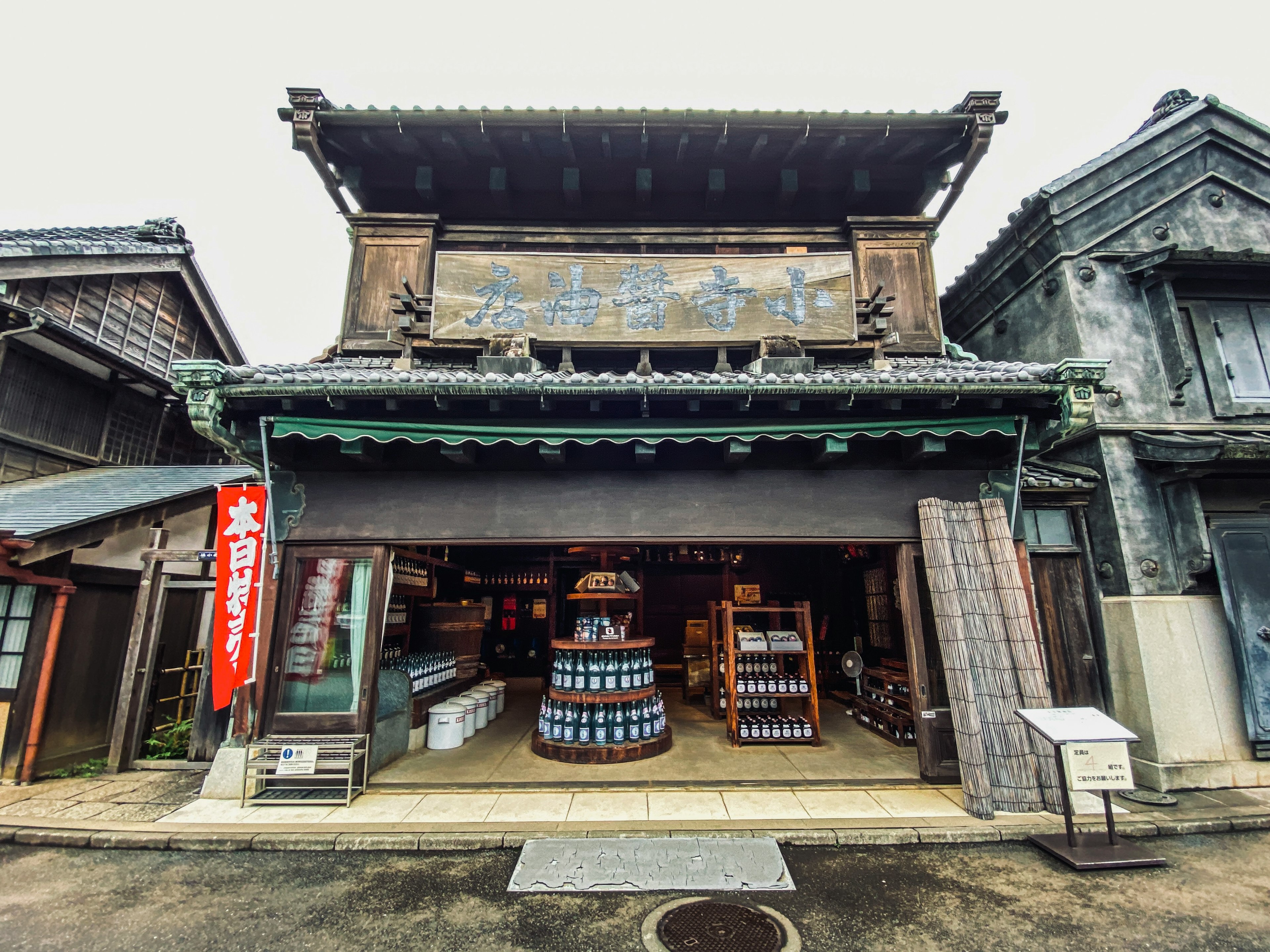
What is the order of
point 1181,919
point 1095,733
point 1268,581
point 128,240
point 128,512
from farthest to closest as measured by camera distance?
point 128,240 < point 128,512 < point 1268,581 < point 1095,733 < point 1181,919

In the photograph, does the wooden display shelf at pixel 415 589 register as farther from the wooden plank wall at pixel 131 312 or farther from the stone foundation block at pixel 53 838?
the wooden plank wall at pixel 131 312

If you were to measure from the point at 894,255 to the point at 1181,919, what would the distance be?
9178mm

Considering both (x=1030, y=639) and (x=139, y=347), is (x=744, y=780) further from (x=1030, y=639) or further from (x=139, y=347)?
(x=139, y=347)

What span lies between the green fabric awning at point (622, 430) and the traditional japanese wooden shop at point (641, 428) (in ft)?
0.15

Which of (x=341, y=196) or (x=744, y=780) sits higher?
(x=341, y=196)

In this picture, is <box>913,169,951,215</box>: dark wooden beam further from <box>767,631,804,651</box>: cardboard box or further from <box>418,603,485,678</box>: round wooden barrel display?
<box>418,603,485,678</box>: round wooden barrel display

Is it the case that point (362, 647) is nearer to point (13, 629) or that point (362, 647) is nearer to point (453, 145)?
point (13, 629)

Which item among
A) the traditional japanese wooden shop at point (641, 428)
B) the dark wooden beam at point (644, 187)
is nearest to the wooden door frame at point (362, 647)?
the traditional japanese wooden shop at point (641, 428)

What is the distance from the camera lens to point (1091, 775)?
5145 mm

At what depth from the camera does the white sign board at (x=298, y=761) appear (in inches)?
245

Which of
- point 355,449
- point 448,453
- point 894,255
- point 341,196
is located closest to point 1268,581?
point 894,255

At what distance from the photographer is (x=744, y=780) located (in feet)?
22.7

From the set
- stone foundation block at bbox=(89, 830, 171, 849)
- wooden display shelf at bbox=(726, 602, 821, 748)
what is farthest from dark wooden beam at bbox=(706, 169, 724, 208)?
stone foundation block at bbox=(89, 830, 171, 849)

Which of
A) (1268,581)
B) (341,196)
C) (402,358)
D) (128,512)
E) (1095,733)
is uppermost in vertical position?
(341,196)
